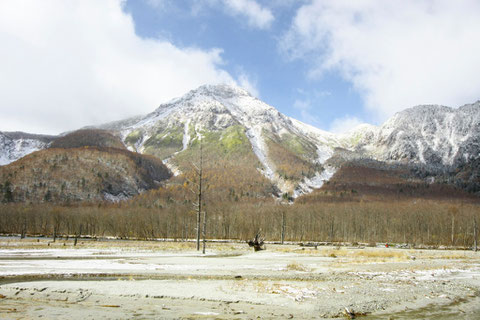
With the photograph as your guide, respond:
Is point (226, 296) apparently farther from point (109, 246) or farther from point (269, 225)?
point (269, 225)

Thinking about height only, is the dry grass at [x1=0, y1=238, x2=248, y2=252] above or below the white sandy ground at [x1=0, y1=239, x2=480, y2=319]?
below

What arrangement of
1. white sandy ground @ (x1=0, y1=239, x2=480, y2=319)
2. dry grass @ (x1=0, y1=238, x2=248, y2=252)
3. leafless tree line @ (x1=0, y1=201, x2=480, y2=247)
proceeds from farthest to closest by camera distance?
leafless tree line @ (x1=0, y1=201, x2=480, y2=247), dry grass @ (x1=0, y1=238, x2=248, y2=252), white sandy ground @ (x1=0, y1=239, x2=480, y2=319)

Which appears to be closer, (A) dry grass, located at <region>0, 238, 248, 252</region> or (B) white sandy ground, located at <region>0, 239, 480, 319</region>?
(B) white sandy ground, located at <region>0, 239, 480, 319</region>

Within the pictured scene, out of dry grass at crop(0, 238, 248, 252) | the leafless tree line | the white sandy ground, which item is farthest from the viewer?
the leafless tree line

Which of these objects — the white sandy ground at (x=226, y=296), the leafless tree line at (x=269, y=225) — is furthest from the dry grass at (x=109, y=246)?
the leafless tree line at (x=269, y=225)

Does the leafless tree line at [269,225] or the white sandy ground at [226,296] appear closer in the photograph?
the white sandy ground at [226,296]

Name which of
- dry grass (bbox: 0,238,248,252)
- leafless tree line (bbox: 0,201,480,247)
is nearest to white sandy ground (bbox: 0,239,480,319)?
dry grass (bbox: 0,238,248,252)

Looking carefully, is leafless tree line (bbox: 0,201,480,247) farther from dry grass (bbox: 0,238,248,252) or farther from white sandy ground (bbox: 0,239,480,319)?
white sandy ground (bbox: 0,239,480,319)

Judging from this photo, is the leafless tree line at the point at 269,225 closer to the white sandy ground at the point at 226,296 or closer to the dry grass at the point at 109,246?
the dry grass at the point at 109,246

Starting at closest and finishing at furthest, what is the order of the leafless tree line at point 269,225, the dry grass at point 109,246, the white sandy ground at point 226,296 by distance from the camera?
the white sandy ground at point 226,296
the dry grass at point 109,246
the leafless tree line at point 269,225

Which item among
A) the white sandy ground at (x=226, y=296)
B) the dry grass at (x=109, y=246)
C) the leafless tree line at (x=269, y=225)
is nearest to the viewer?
the white sandy ground at (x=226, y=296)

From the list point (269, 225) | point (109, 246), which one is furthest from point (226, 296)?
point (269, 225)

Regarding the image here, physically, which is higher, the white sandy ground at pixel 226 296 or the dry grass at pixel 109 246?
the white sandy ground at pixel 226 296

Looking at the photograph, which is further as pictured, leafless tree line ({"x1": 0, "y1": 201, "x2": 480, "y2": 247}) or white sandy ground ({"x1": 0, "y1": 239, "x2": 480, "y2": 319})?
leafless tree line ({"x1": 0, "y1": 201, "x2": 480, "y2": 247})
